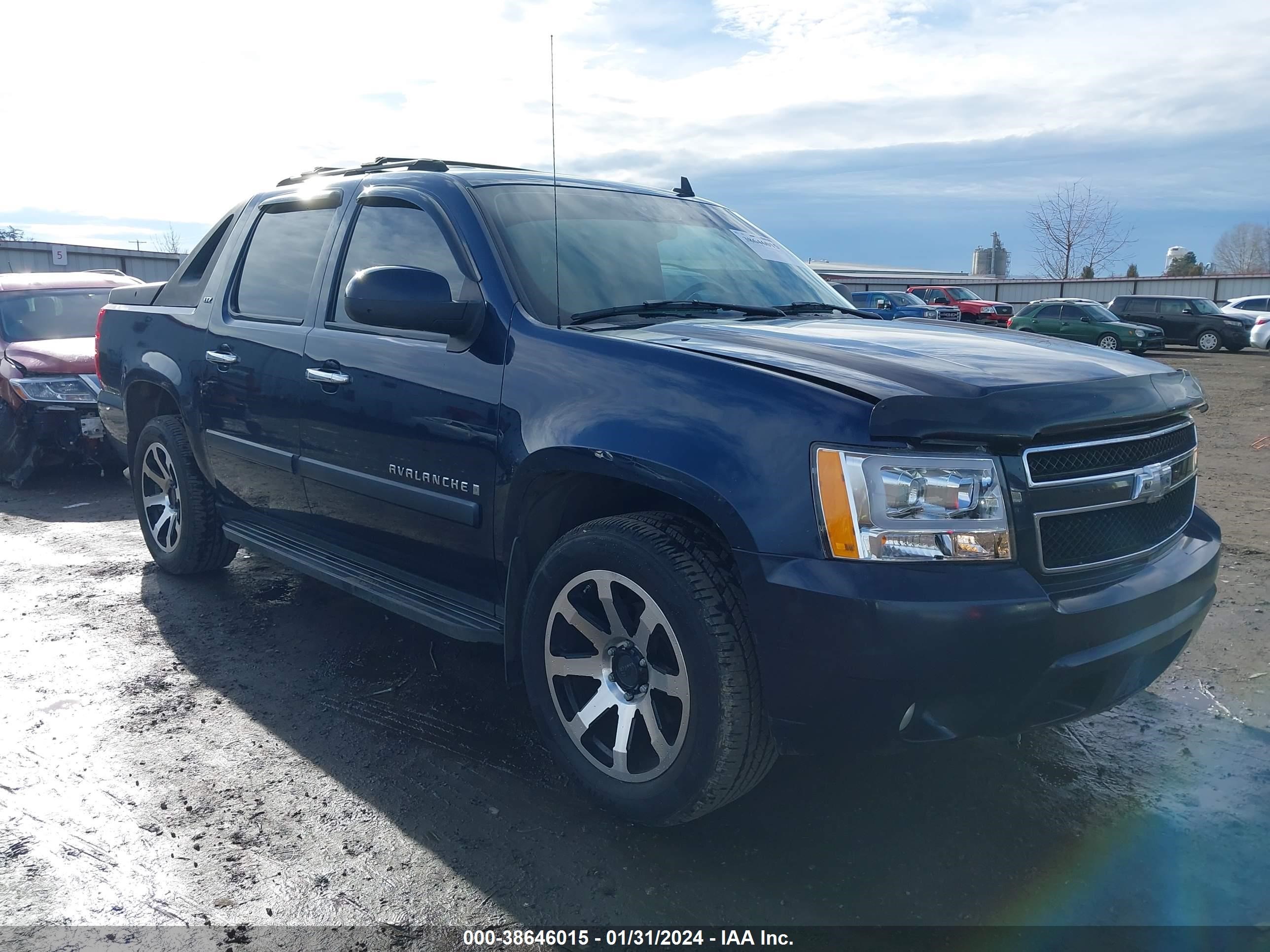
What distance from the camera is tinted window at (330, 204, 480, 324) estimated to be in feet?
11.5

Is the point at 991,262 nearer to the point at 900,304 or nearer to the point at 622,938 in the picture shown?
the point at 900,304

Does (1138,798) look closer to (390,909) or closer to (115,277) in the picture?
Answer: (390,909)

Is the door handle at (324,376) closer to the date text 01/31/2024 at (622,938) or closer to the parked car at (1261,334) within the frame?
the date text 01/31/2024 at (622,938)

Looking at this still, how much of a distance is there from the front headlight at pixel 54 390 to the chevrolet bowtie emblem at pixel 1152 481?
7782mm

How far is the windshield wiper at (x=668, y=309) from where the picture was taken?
10.6ft

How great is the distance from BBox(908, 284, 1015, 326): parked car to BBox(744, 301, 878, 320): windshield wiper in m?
28.4

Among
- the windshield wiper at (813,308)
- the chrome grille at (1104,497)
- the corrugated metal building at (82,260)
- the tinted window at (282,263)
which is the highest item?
the corrugated metal building at (82,260)

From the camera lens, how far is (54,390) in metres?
7.94

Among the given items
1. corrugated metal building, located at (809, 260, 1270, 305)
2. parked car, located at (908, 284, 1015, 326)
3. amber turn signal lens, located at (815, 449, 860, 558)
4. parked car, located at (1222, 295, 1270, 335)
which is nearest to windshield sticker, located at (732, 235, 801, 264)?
amber turn signal lens, located at (815, 449, 860, 558)

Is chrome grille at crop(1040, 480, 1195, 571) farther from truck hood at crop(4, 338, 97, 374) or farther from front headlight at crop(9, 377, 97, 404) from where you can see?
front headlight at crop(9, 377, 97, 404)

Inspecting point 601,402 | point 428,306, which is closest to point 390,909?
point 601,402

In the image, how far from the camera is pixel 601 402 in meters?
2.79

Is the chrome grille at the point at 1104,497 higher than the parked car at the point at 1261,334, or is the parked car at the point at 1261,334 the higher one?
the chrome grille at the point at 1104,497

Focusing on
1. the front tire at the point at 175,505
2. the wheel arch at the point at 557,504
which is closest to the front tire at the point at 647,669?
the wheel arch at the point at 557,504
